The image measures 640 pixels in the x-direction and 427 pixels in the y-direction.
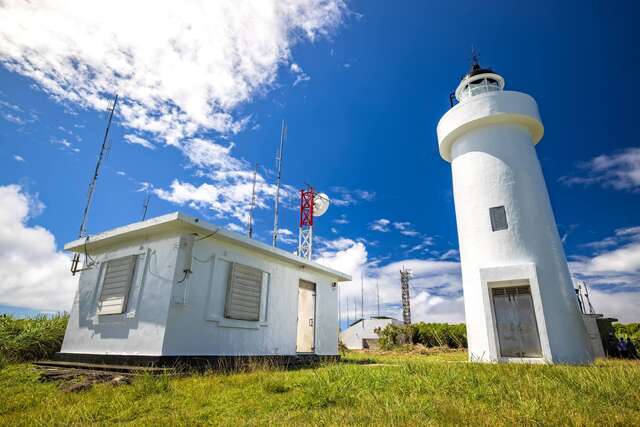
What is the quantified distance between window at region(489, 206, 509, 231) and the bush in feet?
39.7

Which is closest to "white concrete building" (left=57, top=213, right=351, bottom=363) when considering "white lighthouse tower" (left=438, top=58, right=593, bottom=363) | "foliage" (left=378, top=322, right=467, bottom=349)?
"white lighthouse tower" (left=438, top=58, right=593, bottom=363)

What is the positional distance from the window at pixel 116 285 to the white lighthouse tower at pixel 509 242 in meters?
8.19

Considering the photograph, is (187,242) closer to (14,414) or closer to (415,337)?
(14,414)

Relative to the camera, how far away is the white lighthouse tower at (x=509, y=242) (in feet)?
26.3

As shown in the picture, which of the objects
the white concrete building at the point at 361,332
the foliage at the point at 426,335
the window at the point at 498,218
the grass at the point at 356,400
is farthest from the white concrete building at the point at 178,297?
the white concrete building at the point at 361,332

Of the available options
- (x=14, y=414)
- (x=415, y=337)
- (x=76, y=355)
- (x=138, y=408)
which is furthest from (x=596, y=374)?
(x=415, y=337)

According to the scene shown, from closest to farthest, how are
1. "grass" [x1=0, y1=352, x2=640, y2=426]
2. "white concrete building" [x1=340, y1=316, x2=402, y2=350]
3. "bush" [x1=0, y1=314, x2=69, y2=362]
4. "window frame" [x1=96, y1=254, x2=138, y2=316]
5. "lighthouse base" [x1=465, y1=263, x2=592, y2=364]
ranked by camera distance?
"grass" [x1=0, y1=352, x2=640, y2=426], "window frame" [x1=96, y1=254, x2=138, y2=316], "lighthouse base" [x1=465, y1=263, x2=592, y2=364], "bush" [x1=0, y1=314, x2=69, y2=362], "white concrete building" [x1=340, y1=316, x2=402, y2=350]

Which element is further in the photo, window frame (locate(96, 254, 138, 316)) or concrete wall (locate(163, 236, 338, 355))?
window frame (locate(96, 254, 138, 316))

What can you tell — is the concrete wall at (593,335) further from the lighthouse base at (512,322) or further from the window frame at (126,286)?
the window frame at (126,286)

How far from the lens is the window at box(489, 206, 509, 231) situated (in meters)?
8.75

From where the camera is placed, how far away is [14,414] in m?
3.71

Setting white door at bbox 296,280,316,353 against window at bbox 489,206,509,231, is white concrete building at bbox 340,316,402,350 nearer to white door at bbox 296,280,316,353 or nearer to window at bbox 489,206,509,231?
white door at bbox 296,280,316,353

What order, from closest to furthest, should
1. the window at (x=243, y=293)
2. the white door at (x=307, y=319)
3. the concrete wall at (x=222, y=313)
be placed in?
the concrete wall at (x=222, y=313) < the window at (x=243, y=293) < the white door at (x=307, y=319)

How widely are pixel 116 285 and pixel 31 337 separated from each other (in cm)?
390
